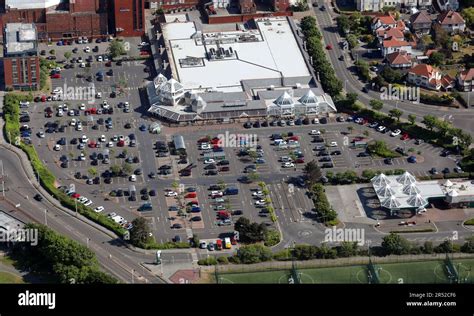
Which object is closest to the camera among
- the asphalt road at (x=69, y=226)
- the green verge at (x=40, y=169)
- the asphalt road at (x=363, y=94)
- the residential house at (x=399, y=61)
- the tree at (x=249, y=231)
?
the asphalt road at (x=69, y=226)

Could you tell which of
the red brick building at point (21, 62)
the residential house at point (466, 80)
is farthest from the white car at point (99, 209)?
the residential house at point (466, 80)

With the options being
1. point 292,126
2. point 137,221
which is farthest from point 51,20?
point 137,221

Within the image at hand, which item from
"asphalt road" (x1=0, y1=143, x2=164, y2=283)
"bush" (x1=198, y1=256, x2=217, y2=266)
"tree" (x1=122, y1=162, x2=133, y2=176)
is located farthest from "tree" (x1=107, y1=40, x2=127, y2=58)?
"bush" (x1=198, y1=256, x2=217, y2=266)

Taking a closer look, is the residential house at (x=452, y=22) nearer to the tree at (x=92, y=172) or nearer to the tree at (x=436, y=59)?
the tree at (x=436, y=59)

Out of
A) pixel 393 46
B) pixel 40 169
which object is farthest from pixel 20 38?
pixel 393 46

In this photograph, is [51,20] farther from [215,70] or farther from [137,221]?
[137,221]
